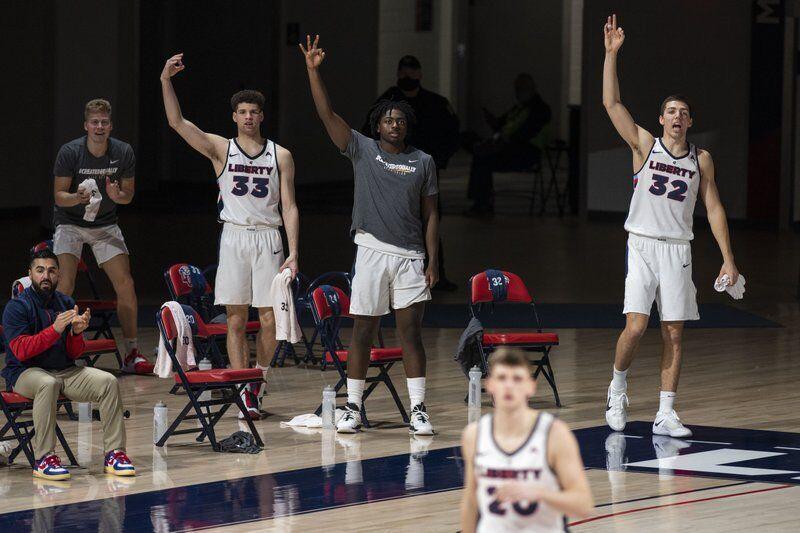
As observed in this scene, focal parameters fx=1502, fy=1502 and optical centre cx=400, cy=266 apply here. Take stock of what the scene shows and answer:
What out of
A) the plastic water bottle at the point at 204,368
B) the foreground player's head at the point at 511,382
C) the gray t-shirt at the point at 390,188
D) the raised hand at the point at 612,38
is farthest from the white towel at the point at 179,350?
the foreground player's head at the point at 511,382

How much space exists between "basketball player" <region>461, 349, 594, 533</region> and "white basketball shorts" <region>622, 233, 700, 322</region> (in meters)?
4.26

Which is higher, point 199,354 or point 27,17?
point 27,17

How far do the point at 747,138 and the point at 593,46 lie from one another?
240 centimetres

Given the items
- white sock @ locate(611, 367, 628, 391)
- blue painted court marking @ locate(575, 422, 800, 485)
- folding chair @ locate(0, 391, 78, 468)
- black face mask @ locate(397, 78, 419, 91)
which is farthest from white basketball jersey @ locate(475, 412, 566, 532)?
black face mask @ locate(397, 78, 419, 91)

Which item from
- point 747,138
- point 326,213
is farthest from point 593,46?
point 326,213

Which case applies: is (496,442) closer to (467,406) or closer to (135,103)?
(467,406)

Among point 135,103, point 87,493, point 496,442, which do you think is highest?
point 135,103

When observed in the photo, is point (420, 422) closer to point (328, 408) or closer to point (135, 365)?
point (328, 408)

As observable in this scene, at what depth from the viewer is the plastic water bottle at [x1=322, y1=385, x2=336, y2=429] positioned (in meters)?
8.52

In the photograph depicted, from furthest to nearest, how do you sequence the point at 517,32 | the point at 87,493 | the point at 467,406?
1. the point at 517,32
2. the point at 467,406
3. the point at 87,493

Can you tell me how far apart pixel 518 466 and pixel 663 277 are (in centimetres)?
441

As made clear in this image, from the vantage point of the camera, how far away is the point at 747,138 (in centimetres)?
1925

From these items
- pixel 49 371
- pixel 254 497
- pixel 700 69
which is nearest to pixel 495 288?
pixel 254 497

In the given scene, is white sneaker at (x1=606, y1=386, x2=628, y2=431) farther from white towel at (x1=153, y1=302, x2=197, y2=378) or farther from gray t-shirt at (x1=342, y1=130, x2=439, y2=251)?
white towel at (x1=153, y1=302, x2=197, y2=378)
